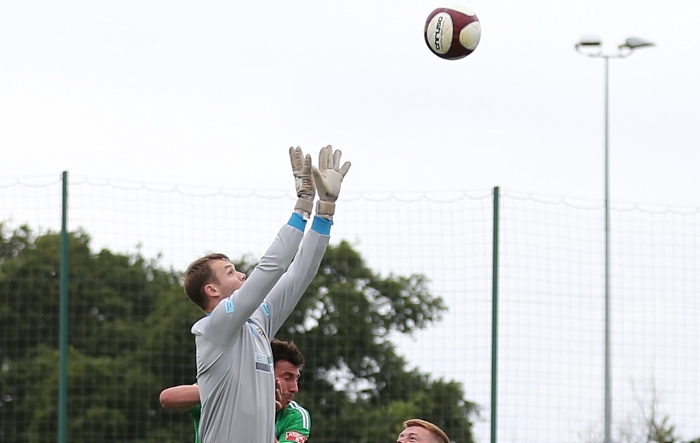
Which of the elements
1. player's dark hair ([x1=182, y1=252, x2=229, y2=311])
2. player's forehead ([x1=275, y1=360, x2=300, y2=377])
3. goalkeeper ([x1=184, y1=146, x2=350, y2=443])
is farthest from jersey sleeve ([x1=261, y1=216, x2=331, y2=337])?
player's forehead ([x1=275, y1=360, x2=300, y2=377])

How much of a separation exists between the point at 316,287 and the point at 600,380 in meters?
6.35

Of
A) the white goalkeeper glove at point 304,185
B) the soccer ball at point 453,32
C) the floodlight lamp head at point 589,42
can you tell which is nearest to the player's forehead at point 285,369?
the white goalkeeper glove at point 304,185

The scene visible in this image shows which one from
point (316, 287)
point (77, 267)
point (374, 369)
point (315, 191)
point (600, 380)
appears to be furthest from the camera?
point (316, 287)

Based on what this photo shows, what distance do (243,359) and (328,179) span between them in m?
0.73

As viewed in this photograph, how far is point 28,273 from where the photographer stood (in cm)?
1021

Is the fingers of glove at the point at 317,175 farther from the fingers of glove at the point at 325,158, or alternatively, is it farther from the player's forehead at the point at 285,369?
the player's forehead at the point at 285,369

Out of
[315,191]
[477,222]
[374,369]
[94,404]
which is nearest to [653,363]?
[477,222]

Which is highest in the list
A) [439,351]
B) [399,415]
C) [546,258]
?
[546,258]

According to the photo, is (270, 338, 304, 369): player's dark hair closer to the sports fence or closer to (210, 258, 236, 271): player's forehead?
(210, 258, 236, 271): player's forehead

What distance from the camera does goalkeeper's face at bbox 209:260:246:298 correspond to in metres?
4.63

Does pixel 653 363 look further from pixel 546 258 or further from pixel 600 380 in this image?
pixel 546 258

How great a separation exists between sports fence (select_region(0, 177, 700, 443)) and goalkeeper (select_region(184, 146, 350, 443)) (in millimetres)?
4224

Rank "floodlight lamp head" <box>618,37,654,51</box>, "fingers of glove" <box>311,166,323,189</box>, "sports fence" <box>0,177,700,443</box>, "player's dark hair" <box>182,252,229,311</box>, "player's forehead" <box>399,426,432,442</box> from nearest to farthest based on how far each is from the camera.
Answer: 1. "fingers of glove" <box>311,166,323,189</box>
2. "player's dark hair" <box>182,252,229,311</box>
3. "player's forehead" <box>399,426,432,442</box>
4. "sports fence" <box>0,177,700,443</box>
5. "floodlight lamp head" <box>618,37,654,51</box>

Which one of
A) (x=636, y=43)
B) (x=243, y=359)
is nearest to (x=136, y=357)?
(x=243, y=359)
